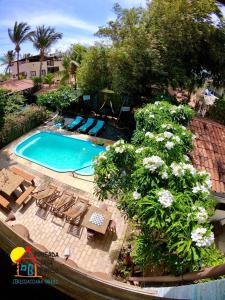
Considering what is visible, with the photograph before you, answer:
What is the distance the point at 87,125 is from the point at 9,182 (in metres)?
9.37

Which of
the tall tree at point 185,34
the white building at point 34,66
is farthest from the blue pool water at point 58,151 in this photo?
the white building at point 34,66

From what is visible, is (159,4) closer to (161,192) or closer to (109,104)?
(109,104)

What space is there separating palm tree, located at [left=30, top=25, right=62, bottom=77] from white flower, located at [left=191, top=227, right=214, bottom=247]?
119 ft

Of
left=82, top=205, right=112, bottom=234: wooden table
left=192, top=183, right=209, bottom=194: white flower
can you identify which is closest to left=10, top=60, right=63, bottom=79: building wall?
left=82, top=205, right=112, bottom=234: wooden table

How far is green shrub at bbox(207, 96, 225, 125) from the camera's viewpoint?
1719cm

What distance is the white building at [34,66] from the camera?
1534 inches

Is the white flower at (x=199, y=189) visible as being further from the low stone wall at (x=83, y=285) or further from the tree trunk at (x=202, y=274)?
the low stone wall at (x=83, y=285)

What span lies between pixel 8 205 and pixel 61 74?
685 inches

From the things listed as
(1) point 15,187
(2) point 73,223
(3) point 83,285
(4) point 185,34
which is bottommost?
(2) point 73,223

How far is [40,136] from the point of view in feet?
63.0

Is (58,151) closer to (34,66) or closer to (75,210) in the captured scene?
(75,210)

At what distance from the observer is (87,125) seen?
66.3 feet

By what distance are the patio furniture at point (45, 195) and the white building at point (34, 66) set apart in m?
30.2

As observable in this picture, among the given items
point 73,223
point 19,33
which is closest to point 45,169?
point 73,223
